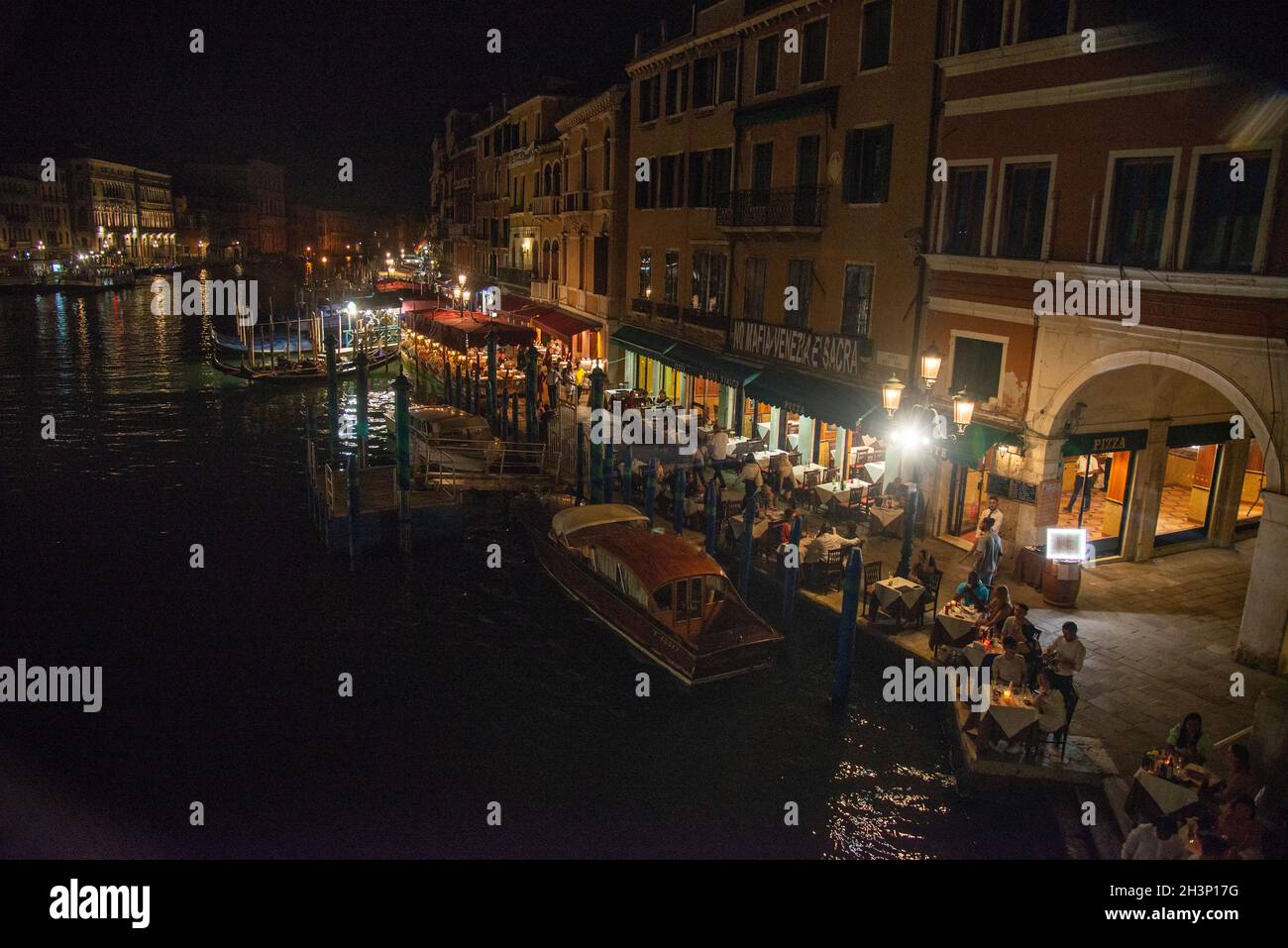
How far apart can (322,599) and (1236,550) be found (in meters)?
19.1

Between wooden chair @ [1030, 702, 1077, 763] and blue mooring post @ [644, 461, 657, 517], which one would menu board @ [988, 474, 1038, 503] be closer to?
wooden chair @ [1030, 702, 1077, 763]

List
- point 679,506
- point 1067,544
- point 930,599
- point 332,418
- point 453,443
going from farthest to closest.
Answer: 1. point 332,418
2. point 453,443
3. point 679,506
4. point 930,599
5. point 1067,544

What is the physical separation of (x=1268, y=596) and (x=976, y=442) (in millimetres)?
5297

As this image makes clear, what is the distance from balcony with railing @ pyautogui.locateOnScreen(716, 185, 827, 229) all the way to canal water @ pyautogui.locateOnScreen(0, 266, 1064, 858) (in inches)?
415

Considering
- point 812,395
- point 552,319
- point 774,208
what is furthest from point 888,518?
point 552,319

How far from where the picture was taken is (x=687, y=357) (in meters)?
27.4

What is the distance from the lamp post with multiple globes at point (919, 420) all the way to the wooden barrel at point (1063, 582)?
97.2 inches

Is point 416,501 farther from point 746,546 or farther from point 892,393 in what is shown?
point 892,393

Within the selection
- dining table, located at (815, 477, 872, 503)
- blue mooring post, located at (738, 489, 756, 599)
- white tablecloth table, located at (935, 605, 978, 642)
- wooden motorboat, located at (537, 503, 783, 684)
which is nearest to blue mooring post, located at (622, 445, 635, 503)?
dining table, located at (815, 477, 872, 503)

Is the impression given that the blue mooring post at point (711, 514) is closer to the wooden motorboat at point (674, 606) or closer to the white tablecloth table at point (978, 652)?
the wooden motorboat at point (674, 606)

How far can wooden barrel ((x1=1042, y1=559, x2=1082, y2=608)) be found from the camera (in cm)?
1496
